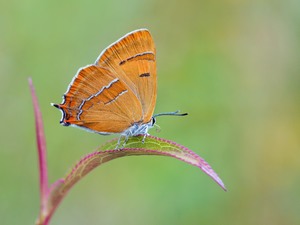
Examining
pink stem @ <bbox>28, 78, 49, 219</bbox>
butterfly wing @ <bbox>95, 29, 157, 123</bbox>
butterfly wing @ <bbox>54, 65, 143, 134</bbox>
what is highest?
butterfly wing @ <bbox>95, 29, 157, 123</bbox>

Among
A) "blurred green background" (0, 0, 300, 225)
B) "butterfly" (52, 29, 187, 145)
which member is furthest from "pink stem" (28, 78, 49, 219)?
"blurred green background" (0, 0, 300, 225)

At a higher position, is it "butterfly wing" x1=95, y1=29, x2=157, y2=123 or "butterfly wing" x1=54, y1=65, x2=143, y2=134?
"butterfly wing" x1=95, y1=29, x2=157, y2=123

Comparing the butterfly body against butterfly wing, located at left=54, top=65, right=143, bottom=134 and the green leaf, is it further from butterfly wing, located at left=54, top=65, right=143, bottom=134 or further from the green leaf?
the green leaf

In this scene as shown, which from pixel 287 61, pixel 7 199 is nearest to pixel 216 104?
pixel 287 61

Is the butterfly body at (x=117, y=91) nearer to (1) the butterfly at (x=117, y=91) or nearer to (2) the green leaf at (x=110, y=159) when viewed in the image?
(1) the butterfly at (x=117, y=91)

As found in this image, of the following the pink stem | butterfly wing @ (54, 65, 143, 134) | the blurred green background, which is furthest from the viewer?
the blurred green background

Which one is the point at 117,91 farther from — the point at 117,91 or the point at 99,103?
the point at 99,103

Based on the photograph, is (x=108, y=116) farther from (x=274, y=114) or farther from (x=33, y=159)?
(x=274, y=114)
